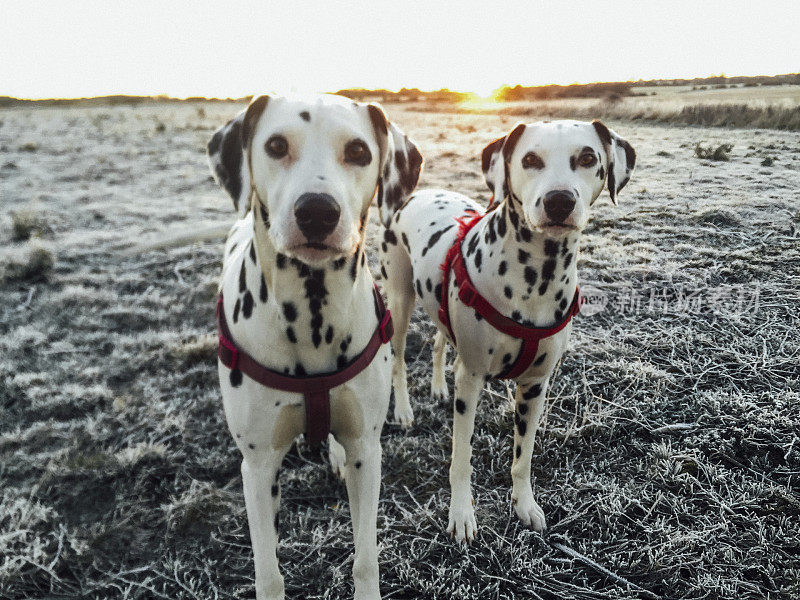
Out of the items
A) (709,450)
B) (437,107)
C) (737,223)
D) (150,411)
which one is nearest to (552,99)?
(737,223)

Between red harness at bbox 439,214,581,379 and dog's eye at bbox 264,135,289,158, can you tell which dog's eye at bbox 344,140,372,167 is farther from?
red harness at bbox 439,214,581,379

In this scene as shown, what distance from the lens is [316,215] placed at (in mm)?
1682

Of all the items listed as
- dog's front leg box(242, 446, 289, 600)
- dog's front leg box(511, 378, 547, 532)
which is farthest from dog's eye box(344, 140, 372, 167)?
dog's front leg box(511, 378, 547, 532)

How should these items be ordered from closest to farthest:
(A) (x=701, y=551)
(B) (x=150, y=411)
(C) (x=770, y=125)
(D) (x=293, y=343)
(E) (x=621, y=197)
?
(D) (x=293, y=343), (A) (x=701, y=551), (B) (x=150, y=411), (C) (x=770, y=125), (E) (x=621, y=197)

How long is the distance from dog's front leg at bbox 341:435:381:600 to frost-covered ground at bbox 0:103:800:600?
40 cm

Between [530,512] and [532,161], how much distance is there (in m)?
1.98

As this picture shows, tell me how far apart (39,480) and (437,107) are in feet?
93.1

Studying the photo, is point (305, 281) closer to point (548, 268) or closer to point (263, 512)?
point (263, 512)

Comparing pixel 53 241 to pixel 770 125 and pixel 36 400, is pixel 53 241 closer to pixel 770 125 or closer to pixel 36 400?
pixel 36 400

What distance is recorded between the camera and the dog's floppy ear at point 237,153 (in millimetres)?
1979

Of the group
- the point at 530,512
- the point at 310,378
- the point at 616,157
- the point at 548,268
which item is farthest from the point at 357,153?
the point at 530,512

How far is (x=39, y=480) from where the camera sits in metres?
3.29

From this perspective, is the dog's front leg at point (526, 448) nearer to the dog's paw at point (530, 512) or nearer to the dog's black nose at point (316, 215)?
the dog's paw at point (530, 512)

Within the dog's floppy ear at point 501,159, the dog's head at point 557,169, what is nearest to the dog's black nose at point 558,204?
the dog's head at point 557,169
